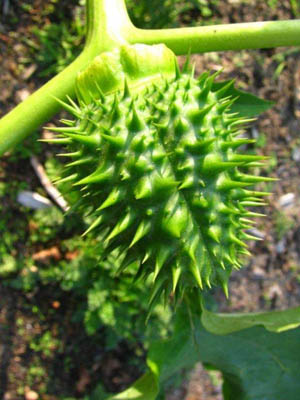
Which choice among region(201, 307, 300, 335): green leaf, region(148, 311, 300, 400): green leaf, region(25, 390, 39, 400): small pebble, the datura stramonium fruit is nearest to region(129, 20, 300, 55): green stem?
the datura stramonium fruit

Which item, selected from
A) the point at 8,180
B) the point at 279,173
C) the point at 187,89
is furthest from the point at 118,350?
the point at 187,89

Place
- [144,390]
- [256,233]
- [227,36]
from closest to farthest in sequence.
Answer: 1. [227,36]
2. [144,390]
3. [256,233]

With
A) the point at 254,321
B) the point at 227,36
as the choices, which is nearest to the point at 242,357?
the point at 254,321

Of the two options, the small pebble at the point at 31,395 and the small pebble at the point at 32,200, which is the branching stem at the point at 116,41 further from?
the small pebble at the point at 31,395

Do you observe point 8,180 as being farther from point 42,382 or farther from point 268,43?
point 268,43

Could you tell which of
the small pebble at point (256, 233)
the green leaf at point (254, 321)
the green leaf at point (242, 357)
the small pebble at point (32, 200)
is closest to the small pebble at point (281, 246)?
the small pebble at point (256, 233)

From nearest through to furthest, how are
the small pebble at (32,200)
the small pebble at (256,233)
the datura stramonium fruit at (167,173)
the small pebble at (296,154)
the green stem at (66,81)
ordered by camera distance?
the datura stramonium fruit at (167,173), the green stem at (66,81), the small pebble at (32,200), the small pebble at (256,233), the small pebble at (296,154)

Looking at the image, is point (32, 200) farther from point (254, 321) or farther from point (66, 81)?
point (254, 321)
